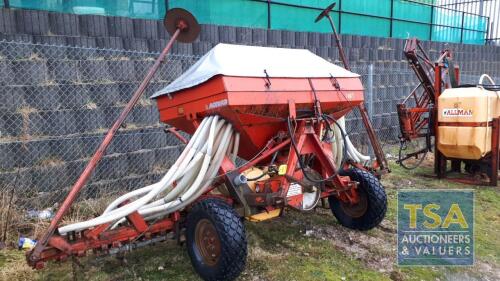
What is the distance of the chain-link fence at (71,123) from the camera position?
4.05m

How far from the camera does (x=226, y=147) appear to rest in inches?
126

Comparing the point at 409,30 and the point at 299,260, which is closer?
the point at 299,260

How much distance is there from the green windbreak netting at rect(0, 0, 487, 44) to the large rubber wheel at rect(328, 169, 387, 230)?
12.4 ft

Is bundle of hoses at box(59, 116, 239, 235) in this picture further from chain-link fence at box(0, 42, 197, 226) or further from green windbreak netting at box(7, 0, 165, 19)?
green windbreak netting at box(7, 0, 165, 19)

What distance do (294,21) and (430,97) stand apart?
3.03 meters

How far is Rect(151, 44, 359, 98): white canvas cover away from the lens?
122 inches

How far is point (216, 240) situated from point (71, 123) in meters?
2.58

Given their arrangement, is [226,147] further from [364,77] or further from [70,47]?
[364,77]

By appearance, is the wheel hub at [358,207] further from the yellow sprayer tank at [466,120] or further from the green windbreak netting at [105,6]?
the green windbreak netting at [105,6]

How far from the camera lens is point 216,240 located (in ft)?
9.47

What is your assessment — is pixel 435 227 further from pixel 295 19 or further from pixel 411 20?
pixel 411 20

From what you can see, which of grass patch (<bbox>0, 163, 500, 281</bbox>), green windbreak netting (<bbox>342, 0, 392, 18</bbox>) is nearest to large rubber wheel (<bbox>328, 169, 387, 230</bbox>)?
grass patch (<bbox>0, 163, 500, 281</bbox>)

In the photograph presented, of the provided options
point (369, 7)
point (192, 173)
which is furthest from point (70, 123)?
point (369, 7)

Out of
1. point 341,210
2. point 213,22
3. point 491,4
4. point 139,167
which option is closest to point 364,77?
point 213,22
